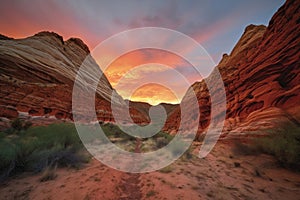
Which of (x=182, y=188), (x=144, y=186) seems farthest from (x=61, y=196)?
(x=182, y=188)

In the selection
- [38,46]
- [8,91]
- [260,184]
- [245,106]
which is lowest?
[260,184]

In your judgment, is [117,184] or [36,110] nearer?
[117,184]

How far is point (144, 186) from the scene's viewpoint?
3.74 meters

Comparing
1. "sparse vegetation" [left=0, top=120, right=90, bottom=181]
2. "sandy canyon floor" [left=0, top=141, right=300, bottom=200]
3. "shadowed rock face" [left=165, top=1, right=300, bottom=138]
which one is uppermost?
"shadowed rock face" [left=165, top=1, right=300, bottom=138]

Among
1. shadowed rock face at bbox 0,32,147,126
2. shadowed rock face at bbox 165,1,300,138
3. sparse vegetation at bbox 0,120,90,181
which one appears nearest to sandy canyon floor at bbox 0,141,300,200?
sparse vegetation at bbox 0,120,90,181

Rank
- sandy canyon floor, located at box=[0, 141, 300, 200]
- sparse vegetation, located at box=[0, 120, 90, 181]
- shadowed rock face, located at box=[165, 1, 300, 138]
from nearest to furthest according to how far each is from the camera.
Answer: sandy canyon floor, located at box=[0, 141, 300, 200], sparse vegetation, located at box=[0, 120, 90, 181], shadowed rock face, located at box=[165, 1, 300, 138]

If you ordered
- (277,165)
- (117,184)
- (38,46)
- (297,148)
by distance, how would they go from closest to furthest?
(117,184), (297,148), (277,165), (38,46)

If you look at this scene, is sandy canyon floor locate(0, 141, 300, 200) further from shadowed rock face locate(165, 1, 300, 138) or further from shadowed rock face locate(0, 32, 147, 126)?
shadowed rock face locate(0, 32, 147, 126)

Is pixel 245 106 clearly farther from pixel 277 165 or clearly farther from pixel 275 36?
pixel 277 165

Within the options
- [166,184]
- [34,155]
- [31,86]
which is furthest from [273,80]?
[31,86]

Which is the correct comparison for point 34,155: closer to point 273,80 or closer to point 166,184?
point 166,184

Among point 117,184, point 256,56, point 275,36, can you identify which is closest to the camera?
point 117,184

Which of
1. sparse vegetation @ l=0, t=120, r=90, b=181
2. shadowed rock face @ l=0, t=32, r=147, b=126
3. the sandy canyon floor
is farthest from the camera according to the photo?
shadowed rock face @ l=0, t=32, r=147, b=126

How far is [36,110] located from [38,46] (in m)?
10.9
